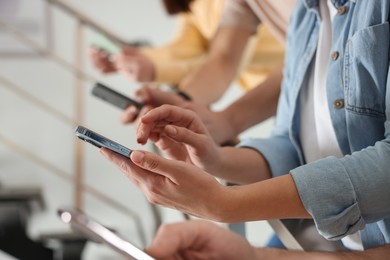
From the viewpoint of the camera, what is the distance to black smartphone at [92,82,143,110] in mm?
952

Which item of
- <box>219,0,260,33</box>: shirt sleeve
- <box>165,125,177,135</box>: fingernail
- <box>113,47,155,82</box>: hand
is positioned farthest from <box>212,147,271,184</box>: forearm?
<box>113,47,155,82</box>: hand

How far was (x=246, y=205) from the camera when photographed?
2.04ft

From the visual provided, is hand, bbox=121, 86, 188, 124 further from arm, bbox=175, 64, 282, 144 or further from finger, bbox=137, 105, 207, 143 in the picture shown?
finger, bbox=137, 105, 207, 143

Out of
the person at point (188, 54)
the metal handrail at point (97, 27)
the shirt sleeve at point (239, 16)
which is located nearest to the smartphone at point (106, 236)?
the shirt sleeve at point (239, 16)

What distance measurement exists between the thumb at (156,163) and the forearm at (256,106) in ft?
1.47

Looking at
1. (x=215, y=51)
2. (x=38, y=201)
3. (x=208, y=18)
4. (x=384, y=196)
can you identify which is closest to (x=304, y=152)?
(x=384, y=196)

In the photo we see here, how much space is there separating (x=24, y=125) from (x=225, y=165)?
229cm

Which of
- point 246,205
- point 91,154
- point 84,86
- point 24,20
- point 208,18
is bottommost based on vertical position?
point 91,154

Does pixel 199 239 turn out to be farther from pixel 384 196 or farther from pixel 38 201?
pixel 38 201

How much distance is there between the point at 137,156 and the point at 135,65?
0.86 meters

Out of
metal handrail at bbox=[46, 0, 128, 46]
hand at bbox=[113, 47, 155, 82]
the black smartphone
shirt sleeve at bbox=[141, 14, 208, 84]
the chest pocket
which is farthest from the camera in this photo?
metal handrail at bbox=[46, 0, 128, 46]

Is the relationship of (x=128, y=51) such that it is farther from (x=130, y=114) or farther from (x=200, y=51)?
(x=130, y=114)

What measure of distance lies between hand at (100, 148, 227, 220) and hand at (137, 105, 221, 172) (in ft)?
0.31

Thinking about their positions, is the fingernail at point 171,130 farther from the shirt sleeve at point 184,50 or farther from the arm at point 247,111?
the shirt sleeve at point 184,50
